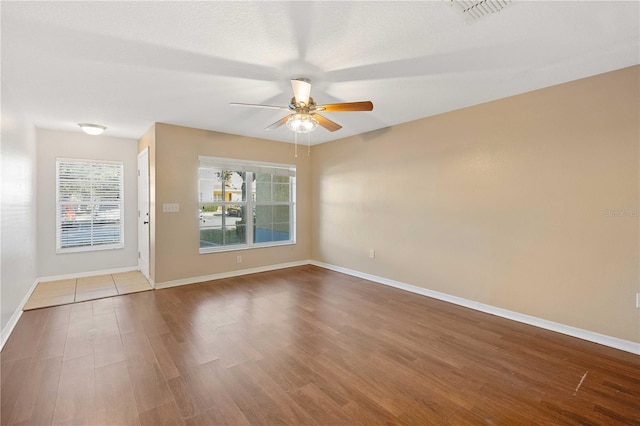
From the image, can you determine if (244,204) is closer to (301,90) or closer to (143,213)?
(143,213)

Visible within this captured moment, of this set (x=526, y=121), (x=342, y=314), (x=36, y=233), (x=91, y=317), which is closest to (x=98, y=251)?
(x=36, y=233)

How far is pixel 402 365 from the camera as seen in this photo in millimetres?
2391

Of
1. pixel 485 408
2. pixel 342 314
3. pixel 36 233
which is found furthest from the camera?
pixel 36 233

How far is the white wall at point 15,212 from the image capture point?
2754mm

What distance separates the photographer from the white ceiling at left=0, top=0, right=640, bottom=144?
1.85 metres

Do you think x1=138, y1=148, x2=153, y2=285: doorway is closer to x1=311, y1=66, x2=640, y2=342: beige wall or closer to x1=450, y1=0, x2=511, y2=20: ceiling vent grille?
x1=311, y1=66, x2=640, y2=342: beige wall

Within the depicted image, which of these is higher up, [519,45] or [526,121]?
[519,45]

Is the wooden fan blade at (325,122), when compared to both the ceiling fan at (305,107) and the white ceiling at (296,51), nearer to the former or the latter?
the ceiling fan at (305,107)

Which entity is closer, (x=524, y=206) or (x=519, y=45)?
(x=519, y=45)

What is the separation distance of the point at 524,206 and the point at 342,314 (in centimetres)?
236

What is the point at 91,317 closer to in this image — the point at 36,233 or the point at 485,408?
the point at 36,233

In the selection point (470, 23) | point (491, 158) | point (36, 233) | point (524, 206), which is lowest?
point (36, 233)

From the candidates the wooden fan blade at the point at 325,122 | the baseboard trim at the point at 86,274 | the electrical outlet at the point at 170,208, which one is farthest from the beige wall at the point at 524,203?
the baseboard trim at the point at 86,274

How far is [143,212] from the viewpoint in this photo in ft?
16.7
